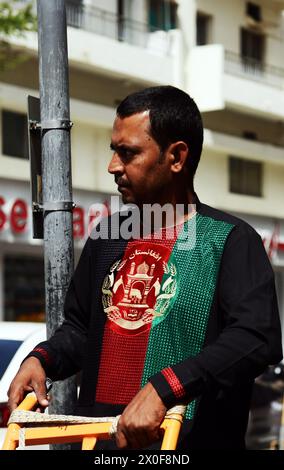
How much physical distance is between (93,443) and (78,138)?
19612mm

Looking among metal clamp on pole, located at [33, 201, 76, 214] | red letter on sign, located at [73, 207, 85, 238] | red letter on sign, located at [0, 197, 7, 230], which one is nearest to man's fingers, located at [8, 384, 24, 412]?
metal clamp on pole, located at [33, 201, 76, 214]

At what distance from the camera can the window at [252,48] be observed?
92.1 ft

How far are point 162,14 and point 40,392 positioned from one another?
22.9 meters

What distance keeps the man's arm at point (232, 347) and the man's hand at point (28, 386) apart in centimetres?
39

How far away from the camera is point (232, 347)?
3.03 metres

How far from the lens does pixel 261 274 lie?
3162 mm

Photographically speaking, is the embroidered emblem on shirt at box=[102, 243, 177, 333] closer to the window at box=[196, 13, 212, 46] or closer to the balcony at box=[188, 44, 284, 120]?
the balcony at box=[188, 44, 284, 120]

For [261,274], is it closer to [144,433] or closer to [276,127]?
[144,433]

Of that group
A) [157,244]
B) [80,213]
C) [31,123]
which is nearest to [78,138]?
[80,213]

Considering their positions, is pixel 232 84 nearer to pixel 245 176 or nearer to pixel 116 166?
pixel 245 176

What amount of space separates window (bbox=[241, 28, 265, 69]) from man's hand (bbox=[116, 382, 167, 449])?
25.4 m

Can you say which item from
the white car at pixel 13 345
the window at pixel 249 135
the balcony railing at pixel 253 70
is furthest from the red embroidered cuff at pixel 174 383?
the window at pixel 249 135

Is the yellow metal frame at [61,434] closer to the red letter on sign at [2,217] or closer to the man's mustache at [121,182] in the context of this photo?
the man's mustache at [121,182]

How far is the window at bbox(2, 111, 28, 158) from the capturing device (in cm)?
2080
